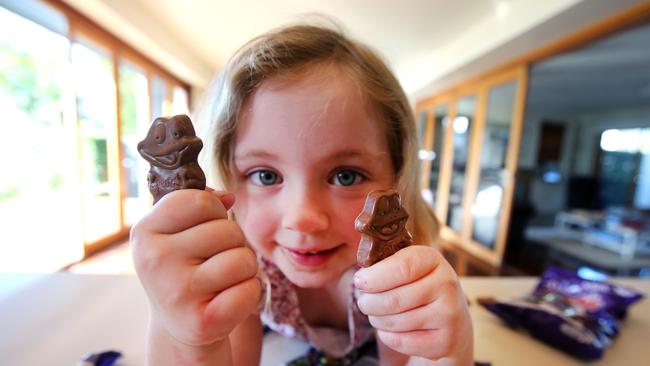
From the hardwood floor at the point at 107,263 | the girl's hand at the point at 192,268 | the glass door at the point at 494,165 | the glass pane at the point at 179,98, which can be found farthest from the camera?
the glass pane at the point at 179,98

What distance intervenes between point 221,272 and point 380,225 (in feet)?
0.53

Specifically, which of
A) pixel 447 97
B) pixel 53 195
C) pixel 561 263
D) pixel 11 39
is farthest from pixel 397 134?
pixel 447 97

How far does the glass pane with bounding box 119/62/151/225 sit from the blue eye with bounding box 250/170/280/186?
272 cm

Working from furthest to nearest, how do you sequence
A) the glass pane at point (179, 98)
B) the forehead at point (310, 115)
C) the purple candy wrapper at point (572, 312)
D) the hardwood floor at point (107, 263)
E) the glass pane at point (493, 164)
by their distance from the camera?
the glass pane at point (179, 98), the glass pane at point (493, 164), the hardwood floor at point (107, 263), the purple candy wrapper at point (572, 312), the forehead at point (310, 115)

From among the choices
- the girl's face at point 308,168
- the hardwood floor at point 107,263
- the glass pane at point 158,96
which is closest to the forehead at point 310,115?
the girl's face at point 308,168

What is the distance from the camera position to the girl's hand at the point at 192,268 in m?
0.29

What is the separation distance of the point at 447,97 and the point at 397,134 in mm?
3877

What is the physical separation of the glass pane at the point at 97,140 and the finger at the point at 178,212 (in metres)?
2.52

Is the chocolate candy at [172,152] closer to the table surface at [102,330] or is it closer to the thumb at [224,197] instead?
the thumb at [224,197]

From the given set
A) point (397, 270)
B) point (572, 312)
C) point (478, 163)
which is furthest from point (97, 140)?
point (478, 163)

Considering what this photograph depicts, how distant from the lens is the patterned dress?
1.73ft

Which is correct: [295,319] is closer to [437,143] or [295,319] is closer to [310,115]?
[310,115]

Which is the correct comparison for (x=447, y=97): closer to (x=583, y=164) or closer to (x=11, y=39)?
(x=11, y=39)

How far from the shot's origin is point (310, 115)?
1.30 ft
